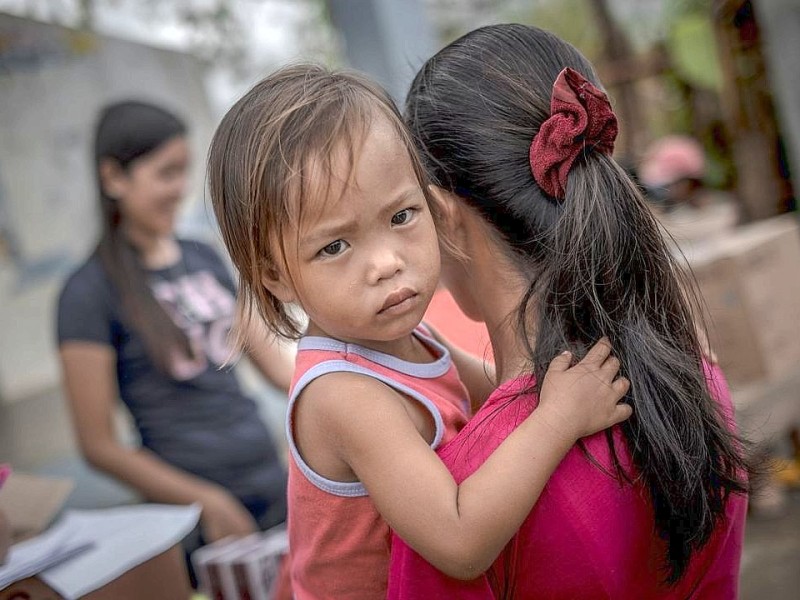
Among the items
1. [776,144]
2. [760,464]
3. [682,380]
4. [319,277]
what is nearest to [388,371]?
[319,277]

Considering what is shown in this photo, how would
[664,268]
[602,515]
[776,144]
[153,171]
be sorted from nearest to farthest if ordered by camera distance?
[602,515] < [664,268] < [153,171] < [776,144]

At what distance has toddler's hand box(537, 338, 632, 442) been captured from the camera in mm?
1158

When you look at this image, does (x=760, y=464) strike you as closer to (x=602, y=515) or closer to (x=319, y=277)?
(x=602, y=515)

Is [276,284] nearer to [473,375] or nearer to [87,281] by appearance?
[473,375]

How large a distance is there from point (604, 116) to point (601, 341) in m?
0.30

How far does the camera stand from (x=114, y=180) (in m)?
2.81

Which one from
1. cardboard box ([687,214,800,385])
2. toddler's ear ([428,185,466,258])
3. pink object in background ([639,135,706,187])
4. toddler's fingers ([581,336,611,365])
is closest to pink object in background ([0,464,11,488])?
toddler's ear ([428,185,466,258])

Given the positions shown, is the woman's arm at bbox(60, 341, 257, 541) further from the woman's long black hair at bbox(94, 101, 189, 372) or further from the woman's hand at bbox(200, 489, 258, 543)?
the woman's long black hair at bbox(94, 101, 189, 372)

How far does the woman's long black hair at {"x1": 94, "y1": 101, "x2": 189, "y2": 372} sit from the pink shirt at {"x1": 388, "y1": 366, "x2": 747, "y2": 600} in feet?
5.17

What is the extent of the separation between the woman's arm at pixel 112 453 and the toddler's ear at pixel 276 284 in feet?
4.67

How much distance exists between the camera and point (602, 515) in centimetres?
117

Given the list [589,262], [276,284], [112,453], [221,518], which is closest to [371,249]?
[276,284]

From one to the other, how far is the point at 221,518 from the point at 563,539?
160cm

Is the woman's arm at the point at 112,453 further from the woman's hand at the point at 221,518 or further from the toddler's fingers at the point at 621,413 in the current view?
the toddler's fingers at the point at 621,413
